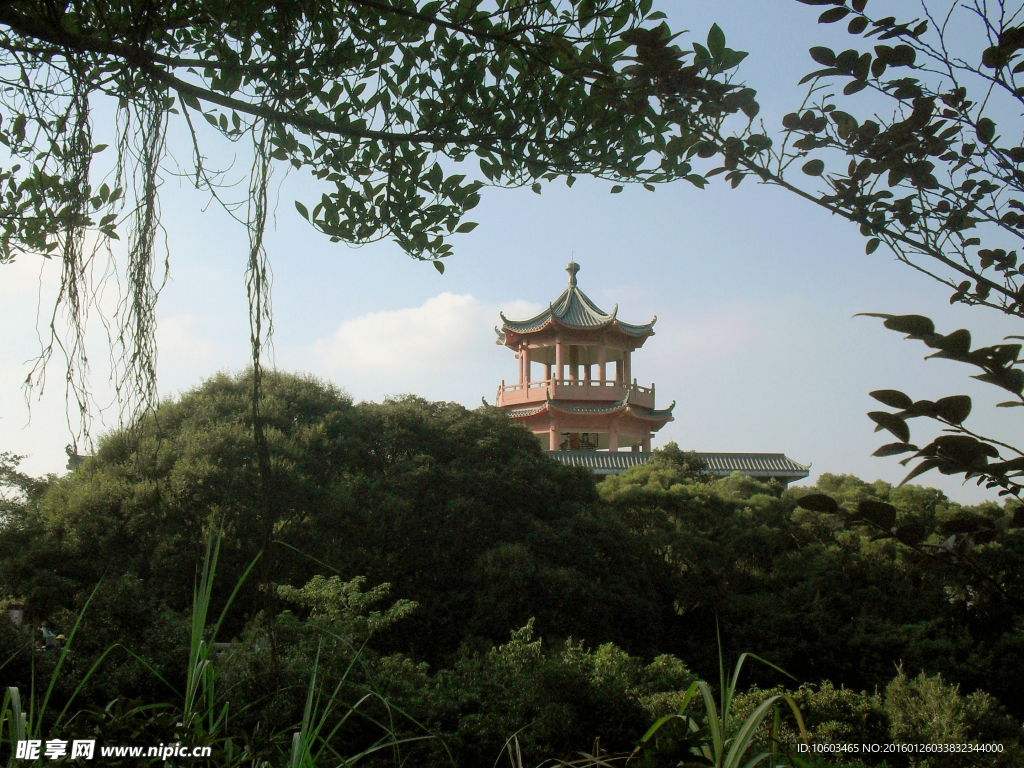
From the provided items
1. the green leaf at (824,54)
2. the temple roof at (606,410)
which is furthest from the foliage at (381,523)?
the green leaf at (824,54)

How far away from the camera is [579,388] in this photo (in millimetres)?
16562

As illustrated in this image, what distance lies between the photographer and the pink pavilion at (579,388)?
54.3ft

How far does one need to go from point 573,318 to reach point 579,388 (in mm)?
1741

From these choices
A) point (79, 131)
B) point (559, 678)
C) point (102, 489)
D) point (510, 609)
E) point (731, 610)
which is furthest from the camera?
point (731, 610)

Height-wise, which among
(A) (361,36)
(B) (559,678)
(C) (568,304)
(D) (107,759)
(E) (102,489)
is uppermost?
(C) (568,304)

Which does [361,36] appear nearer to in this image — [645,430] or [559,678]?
[559,678]

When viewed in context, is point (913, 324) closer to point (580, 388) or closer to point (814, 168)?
point (814, 168)

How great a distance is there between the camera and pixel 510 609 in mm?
8680

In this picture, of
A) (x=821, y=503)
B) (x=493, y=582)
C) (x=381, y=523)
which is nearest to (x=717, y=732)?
(x=821, y=503)

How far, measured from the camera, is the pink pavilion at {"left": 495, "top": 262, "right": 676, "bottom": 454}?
16562 mm

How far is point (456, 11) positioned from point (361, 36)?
0.81 ft

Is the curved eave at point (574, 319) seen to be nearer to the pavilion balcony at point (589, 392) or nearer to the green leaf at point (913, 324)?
the pavilion balcony at point (589, 392)

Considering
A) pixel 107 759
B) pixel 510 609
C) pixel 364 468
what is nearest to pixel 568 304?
pixel 364 468

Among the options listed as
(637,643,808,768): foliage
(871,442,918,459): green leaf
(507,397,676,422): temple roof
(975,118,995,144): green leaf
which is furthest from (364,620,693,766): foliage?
(507,397,676,422): temple roof
